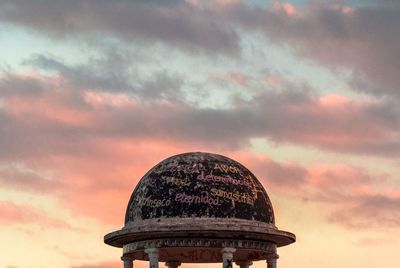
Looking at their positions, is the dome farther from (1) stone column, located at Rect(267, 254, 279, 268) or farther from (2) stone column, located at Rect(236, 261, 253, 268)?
(2) stone column, located at Rect(236, 261, 253, 268)

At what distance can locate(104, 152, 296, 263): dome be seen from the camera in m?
46.6

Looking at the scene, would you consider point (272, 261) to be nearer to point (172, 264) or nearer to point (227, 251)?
point (227, 251)

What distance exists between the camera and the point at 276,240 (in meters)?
49.0

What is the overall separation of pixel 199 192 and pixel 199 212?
101 cm

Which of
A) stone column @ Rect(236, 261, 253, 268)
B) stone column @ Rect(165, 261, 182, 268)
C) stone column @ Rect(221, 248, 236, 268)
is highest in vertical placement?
stone column @ Rect(165, 261, 182, 268)

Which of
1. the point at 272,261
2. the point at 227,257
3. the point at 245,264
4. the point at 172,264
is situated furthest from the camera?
the point at 172,264

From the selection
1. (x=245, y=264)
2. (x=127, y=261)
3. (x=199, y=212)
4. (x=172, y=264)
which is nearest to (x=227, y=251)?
(x=199, y=212)

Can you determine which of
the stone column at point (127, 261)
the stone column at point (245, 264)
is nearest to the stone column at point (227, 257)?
the stone column at point (127, 261)

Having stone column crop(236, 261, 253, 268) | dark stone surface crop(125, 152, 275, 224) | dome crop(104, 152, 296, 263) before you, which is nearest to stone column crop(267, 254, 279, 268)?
dome crop(104, 152, 296, 263)

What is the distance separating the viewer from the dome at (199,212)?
46.6 m

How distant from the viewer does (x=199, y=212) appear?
46812 millimetres

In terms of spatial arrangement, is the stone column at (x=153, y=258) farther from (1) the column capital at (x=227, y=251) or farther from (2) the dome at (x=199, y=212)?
(1) the column capital at (x=227, y=251)

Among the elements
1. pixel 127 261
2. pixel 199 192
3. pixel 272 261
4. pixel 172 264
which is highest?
pixel 199 192

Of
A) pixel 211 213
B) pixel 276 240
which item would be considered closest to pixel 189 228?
pixel 211 213
